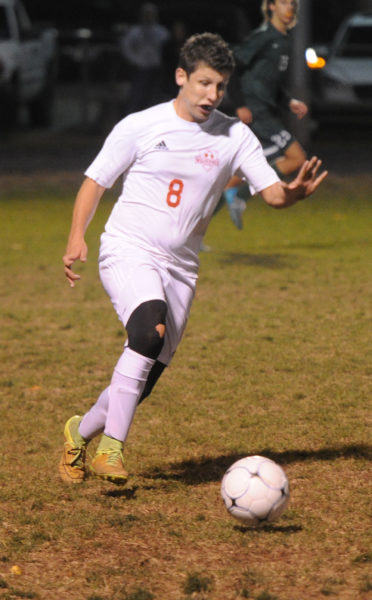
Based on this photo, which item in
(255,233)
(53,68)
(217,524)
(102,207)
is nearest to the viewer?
(217,524)

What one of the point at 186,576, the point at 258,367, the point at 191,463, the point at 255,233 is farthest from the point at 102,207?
the point at 186,576

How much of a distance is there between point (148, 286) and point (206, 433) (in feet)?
4.19

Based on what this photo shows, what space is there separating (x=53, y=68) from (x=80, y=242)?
19.5 meters

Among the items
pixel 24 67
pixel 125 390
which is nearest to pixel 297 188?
pixel 125 390

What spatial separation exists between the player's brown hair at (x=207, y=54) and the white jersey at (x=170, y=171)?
235 mm

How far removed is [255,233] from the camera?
1254 centimetres

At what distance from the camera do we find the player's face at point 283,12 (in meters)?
9.43

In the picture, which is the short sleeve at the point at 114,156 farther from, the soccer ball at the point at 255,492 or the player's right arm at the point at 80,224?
the soccer ball at the point at 255,492

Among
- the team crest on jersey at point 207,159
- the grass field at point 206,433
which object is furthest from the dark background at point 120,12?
the team crest on jersey at point 207,159

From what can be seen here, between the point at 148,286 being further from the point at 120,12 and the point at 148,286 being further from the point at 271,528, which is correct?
the point at 120,12

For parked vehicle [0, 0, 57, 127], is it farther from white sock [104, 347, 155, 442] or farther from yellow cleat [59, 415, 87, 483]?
white sock [104, 347, 155, 442]

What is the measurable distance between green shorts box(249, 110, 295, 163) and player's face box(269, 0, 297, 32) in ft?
2.92

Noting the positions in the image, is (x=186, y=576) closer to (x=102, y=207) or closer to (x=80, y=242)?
(x=80, y=242)

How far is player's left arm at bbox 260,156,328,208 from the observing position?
484cm
